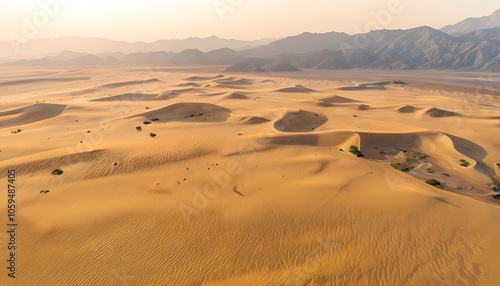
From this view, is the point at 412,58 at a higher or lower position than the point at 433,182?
lower

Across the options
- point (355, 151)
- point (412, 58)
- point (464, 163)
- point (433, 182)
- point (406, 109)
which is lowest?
point (412, 58)

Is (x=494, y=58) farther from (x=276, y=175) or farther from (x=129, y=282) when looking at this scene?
(x=129, y=282)

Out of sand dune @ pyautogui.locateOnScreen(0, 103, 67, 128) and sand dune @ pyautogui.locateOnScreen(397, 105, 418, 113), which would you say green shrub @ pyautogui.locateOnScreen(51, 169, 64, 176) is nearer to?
sand dune @ pyautogui.locateOnScreen(0, 103, 67, 128)

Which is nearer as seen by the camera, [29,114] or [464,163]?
[464,163]

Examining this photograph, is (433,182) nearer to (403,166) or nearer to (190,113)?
(403,166)

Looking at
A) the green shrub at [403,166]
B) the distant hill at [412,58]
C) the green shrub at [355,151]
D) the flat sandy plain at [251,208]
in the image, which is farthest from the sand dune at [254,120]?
the distant hill at [412,58]

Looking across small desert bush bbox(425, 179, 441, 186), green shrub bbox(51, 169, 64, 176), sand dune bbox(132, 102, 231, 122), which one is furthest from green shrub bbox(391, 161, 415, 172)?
green shrub bbox(51, 169, 64, 176)
